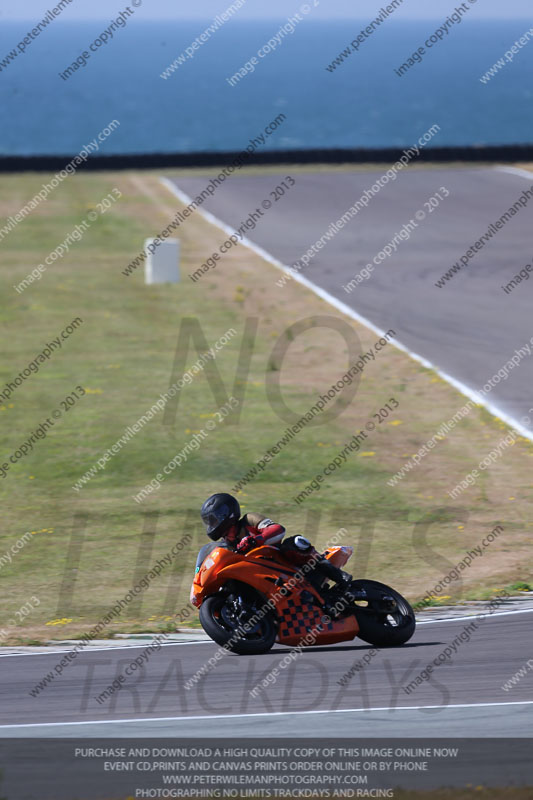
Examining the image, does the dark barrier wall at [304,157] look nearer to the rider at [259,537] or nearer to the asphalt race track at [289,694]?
the rider at [259,537]

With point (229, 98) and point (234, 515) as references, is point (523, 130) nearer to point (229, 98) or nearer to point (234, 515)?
point (229, 98)

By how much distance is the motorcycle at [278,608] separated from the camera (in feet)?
28.1

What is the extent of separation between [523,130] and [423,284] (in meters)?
133

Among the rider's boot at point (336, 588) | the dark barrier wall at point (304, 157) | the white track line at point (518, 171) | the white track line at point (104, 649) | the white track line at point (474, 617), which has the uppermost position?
the white track line at point (518, 171)

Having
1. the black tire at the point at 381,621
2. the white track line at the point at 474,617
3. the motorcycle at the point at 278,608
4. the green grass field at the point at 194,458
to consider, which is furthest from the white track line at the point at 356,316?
the motorcycle at the point at 278,608

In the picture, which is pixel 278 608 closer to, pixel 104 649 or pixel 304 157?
pixel 104 649

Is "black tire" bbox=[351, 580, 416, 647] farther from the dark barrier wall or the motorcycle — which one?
the dark barrier wall

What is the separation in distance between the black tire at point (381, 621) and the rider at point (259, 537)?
219mm

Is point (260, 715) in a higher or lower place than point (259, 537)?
lower

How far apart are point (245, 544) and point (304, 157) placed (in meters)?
36.3

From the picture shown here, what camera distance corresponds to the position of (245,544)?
344 inches
